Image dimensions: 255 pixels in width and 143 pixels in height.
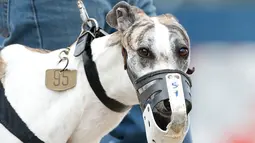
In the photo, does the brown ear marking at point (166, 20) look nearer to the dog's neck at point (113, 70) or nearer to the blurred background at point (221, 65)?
the dog's neck at point (113, 70)

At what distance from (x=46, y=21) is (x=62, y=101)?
469 mm

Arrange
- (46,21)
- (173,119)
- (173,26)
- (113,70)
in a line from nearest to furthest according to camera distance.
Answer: (173,119) < (173,26) < (113,70) < (46,21)

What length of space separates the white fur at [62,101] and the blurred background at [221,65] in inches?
59.2

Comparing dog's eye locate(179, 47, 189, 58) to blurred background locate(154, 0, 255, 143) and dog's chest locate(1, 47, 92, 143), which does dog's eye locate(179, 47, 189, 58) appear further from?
blurred background locate(154, 0, 255, 143)

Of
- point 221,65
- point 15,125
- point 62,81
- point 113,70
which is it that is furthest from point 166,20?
point 221,65

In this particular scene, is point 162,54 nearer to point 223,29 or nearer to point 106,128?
point 106,128

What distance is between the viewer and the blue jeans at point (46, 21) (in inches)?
86.4

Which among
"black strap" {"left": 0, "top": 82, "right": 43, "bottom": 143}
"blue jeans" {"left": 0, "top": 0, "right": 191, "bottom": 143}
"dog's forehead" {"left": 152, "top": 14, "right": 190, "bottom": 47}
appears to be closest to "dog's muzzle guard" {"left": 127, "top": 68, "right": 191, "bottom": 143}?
"dog's forehead" {"left": 152, "top": 14, "right": 190, "bottom": 47}

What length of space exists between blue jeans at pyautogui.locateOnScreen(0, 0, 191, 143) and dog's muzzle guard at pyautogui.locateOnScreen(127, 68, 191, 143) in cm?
66

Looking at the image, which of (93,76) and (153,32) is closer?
(153,32)

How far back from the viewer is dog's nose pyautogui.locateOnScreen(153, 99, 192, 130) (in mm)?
1538

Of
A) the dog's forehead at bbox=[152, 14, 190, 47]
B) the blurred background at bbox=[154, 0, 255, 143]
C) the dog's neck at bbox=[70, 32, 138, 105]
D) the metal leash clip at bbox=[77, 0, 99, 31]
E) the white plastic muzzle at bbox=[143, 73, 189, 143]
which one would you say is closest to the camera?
the white plastic muzzle at bbox=[143, 73, 189, 143]

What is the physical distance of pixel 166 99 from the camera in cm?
153

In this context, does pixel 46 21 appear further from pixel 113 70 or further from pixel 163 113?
pixel 163 113
